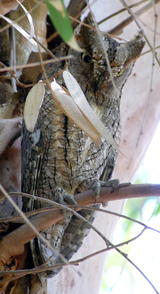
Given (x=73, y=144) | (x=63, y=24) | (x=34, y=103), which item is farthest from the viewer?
(x=73, y=144)

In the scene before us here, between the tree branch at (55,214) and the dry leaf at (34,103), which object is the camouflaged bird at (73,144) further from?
the dry leaf at (34,103)

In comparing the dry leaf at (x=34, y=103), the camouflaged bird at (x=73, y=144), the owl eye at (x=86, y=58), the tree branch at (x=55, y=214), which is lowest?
the tree branch at (x=55, y=214)

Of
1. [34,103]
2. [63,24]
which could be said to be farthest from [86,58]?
[63,24]

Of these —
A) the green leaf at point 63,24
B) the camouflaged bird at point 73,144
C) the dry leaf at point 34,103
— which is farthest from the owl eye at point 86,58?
the green leaf at point 63,24

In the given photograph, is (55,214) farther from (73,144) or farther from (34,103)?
(73,144)

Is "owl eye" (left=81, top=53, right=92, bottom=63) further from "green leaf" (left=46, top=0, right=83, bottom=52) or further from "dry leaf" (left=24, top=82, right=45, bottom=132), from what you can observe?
"green leaf" (left=46, top=0, right=83, bottom=52)

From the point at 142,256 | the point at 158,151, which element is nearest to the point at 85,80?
the point at 158,151

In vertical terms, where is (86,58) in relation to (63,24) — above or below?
above
